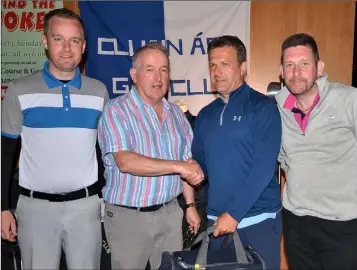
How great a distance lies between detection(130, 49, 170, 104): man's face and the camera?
6.87ft

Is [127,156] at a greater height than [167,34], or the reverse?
[167,34]

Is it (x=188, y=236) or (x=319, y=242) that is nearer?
(x=319, y=242)

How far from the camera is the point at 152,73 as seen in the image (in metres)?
2.10

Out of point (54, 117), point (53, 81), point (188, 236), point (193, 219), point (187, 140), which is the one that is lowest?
point (188, 236)

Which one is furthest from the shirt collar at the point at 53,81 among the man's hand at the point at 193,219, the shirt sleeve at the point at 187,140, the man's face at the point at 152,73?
the man's hand at the point at 193,219

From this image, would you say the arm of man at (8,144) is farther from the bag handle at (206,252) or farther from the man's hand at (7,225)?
the bag handle at (206,252)

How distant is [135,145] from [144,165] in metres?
0.14

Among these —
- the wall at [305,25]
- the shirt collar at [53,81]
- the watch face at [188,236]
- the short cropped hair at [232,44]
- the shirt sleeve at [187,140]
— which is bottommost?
the watch face at [188,236]

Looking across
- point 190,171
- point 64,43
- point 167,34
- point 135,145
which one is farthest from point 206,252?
point 167,34

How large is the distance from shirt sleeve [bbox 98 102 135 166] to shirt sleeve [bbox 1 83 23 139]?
397mm

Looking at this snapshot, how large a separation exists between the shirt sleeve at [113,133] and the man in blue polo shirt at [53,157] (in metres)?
0.07

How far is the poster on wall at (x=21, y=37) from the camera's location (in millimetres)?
3086

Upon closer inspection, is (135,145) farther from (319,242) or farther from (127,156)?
(319,242)

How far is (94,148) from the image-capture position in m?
2.13
